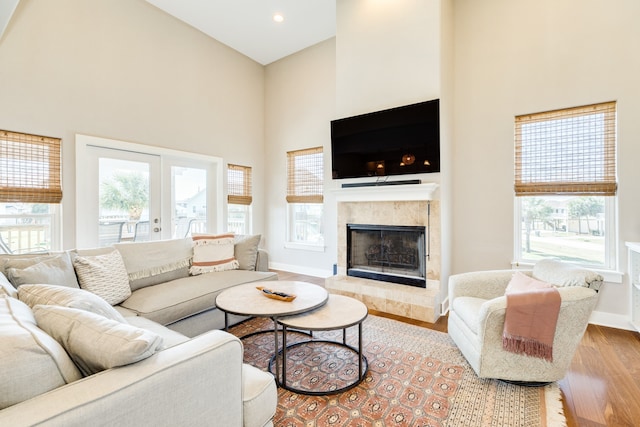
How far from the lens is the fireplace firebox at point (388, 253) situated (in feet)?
11.5

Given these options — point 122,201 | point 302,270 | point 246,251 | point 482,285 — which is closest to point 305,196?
point 302,270

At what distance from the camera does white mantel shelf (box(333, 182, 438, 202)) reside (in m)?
3.24

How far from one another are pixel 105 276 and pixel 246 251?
53.7 inches

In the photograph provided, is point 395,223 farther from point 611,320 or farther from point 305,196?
point 611,320

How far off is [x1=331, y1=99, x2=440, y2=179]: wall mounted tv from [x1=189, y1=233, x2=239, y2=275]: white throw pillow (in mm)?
1675

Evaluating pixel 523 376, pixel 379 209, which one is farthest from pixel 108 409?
pixel 379 209

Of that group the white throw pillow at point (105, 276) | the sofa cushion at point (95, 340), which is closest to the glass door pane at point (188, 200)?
the white throw pillow at point (105, 276)

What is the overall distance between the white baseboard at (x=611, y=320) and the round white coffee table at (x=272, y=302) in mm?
2787

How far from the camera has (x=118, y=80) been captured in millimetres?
3719

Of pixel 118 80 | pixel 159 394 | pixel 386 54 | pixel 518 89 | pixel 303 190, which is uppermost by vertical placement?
pixel 386 54

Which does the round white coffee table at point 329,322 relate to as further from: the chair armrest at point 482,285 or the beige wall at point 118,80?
the beige wall at point 118,80

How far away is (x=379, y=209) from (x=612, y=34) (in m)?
2.83

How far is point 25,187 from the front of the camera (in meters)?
3.07

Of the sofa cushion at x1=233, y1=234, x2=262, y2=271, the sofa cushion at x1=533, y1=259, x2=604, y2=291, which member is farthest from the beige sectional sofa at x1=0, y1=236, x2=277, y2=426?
the sofa cushion at x1=533, y1=259, x2=604, y2=291
